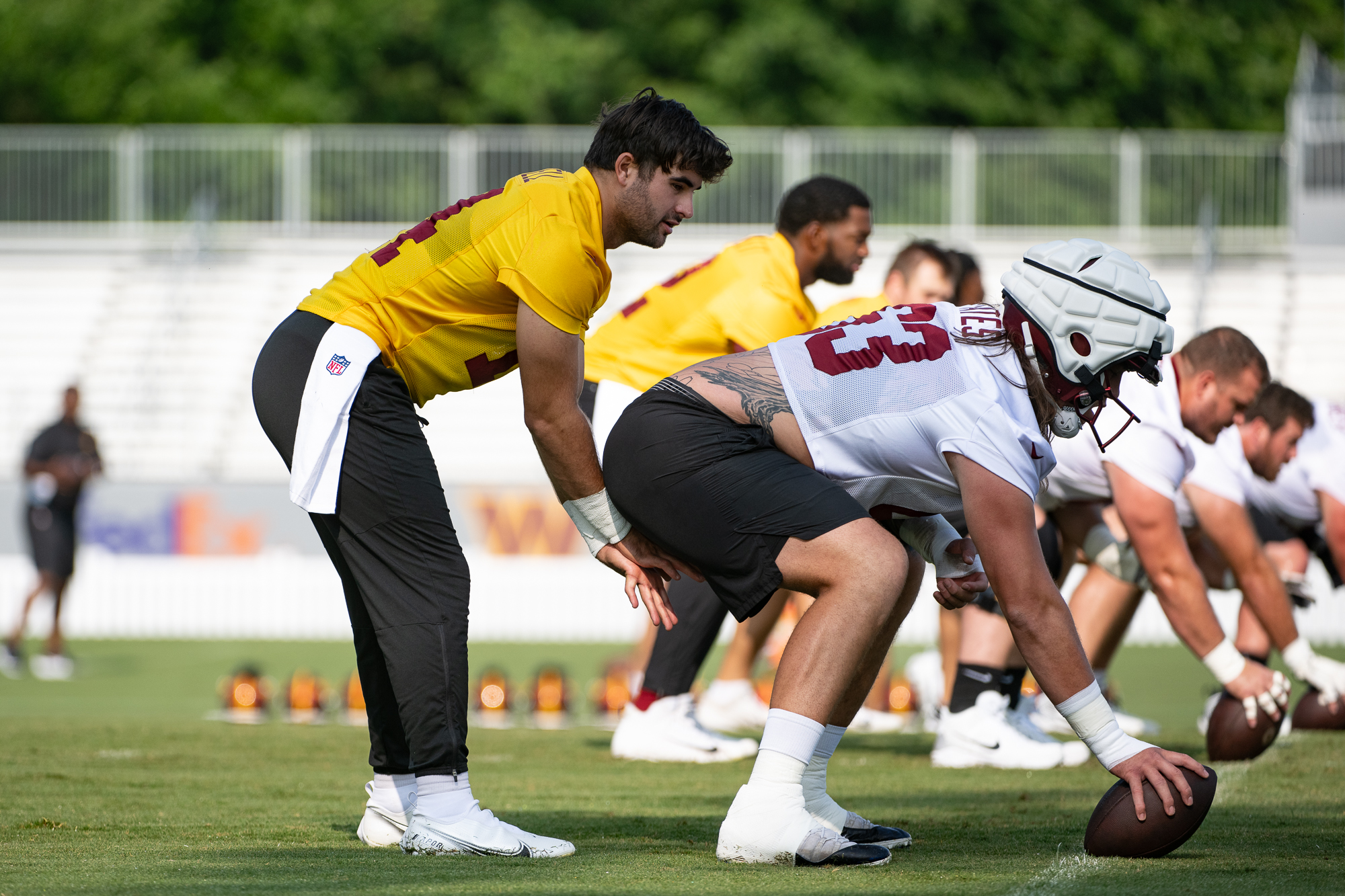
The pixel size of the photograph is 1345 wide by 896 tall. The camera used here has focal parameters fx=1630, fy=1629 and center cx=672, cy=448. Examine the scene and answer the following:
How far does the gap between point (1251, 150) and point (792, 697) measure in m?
23.6

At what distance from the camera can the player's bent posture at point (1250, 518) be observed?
756cm

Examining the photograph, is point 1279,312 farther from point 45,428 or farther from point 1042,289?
point 1042,289

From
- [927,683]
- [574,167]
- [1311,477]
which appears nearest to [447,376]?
[927,683]

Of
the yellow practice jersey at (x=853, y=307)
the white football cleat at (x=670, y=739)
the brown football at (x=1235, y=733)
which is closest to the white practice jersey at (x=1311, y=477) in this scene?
the brown football at (x=1235, y=733)

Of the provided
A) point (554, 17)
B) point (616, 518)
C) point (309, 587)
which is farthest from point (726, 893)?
point (554, 17)

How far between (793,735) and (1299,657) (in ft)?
14.7

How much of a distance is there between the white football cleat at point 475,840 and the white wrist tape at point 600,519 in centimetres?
82

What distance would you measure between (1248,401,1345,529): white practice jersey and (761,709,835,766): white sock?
15.9 feet

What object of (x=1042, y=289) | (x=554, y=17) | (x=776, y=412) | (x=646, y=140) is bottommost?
(x=776, y=412)

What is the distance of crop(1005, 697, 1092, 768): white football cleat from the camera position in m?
7.25

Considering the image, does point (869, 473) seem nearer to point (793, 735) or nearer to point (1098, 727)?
point (793, 735)

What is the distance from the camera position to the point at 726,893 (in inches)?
151

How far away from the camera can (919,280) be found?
8414mm

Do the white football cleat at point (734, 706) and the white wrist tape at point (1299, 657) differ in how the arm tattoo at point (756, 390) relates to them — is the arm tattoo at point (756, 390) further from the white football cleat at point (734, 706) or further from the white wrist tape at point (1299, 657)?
the white wrist tape at point (1299, 657)
